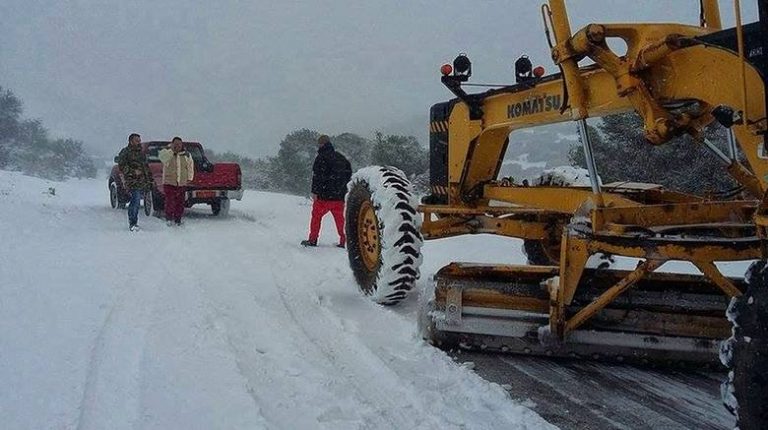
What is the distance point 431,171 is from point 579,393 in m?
3.11

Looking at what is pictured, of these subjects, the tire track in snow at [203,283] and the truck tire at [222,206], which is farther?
the truck tire at [222,206]

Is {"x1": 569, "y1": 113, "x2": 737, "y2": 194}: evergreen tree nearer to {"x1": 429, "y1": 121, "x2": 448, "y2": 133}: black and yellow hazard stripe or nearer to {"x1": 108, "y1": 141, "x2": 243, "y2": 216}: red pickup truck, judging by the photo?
{"x1": 429, "y1": 121, "x2": 448, "y2": 133}: black and yellow hazard stripe

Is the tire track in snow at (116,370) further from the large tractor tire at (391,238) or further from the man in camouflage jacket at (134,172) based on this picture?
the man in camouflage jacket at (134,172)

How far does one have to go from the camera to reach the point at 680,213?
11.1ft

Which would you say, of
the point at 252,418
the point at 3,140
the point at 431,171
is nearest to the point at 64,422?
the point at 252,418

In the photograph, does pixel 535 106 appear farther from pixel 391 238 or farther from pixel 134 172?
pixel 134 172

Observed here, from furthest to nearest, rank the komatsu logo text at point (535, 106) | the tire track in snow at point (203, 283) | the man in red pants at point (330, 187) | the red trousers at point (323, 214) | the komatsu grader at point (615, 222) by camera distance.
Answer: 1. the man in red pants at point (330, 187)
2. the red trousers at point (323, 214)
3. the komatsu logo text at point (535, 106)
4. the tire track in snow at point (203, 283)
5. the komatsu grader at point (615, 222)

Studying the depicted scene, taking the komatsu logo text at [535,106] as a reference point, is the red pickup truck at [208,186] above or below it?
below

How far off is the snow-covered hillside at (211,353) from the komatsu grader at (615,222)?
574 millimetres

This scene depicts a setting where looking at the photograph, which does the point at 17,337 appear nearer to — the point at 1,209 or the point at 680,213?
the point at 680,213

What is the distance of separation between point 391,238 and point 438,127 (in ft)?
4.61

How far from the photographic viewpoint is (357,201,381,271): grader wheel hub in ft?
19.4

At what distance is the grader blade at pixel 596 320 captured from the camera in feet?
11.9

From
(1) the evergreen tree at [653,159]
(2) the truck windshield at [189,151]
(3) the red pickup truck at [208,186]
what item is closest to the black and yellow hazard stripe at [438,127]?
(1) the evergreen tree at [653,159]
